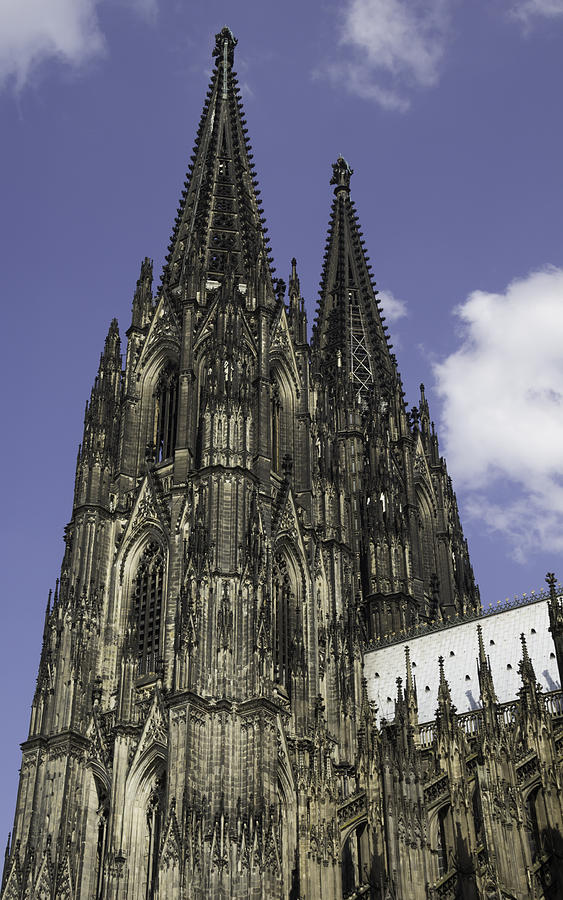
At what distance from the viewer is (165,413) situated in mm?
46781

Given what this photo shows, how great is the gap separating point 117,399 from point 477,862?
955 inches

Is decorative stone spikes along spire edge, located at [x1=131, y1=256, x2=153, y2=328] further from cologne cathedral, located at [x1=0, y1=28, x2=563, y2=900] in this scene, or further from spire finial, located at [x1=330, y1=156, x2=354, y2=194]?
spire finial, located at [x1=330, y1=156, x2=354, y2=194]

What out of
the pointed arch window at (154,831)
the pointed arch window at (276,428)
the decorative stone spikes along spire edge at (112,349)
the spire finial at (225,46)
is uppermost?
the spire finial at (225,46)

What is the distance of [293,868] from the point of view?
36.5m

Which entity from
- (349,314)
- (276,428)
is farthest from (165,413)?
(349,314)

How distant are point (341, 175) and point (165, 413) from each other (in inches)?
1220

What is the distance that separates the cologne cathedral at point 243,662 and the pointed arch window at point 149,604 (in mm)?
81

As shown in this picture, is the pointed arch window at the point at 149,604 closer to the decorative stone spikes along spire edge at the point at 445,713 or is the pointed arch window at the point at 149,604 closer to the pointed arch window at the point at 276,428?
the pointed arch window at the point at 276,428

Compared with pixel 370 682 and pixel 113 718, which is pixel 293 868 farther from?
pixel 370 682

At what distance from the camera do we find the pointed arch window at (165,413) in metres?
45.6

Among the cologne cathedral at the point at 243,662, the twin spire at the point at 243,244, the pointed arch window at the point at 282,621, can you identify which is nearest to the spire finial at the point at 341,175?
the twin spire at the point at 243,244

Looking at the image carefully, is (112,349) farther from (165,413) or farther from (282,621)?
(282,621)

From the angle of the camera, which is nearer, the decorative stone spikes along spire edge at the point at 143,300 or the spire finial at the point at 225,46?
the decorative stone spikes along spire edge at the point at 143,300

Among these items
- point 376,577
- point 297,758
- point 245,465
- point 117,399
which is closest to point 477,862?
point 297,758
